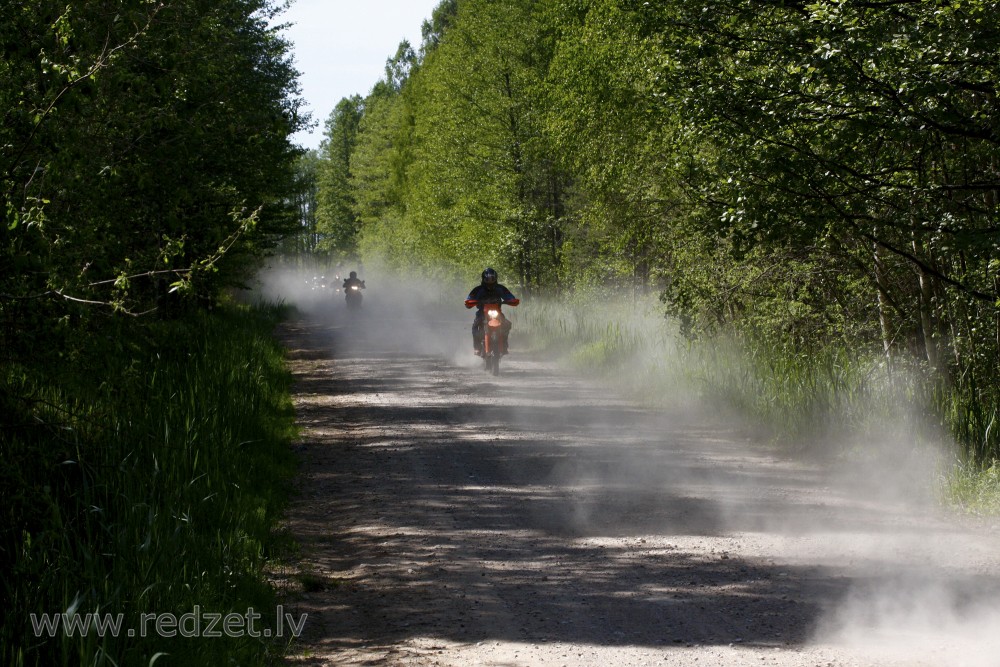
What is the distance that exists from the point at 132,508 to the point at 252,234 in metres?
4.74

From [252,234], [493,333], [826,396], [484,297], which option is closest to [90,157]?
[252,234]

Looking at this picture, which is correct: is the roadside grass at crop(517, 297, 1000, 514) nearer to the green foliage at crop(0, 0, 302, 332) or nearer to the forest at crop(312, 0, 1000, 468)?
the forest at crop(312, 0, 1000, 468)

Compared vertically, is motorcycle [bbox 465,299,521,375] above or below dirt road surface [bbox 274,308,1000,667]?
above

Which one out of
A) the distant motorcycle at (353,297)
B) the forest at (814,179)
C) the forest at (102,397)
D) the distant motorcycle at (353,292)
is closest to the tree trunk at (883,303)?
the forest at (814,179)

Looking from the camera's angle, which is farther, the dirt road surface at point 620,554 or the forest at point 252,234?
the forest at point 252,234

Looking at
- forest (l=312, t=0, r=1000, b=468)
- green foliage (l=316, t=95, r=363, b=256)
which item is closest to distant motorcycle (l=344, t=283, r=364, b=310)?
forest (l=312, t=0, r=1000, b=468)

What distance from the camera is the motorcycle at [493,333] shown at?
1914cm

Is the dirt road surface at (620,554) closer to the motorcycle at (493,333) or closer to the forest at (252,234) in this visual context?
the forest at (252,234)

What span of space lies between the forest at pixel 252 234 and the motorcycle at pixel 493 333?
124 inches

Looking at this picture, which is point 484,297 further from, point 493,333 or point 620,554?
point 620,554

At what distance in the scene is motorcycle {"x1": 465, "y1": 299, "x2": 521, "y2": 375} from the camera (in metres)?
19.1

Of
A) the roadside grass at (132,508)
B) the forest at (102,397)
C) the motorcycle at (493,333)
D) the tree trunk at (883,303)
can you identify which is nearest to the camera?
the roadside grass at (132,508)

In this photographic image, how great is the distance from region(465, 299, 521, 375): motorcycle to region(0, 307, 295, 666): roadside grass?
316 inches

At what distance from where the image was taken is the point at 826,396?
36.9 feet
